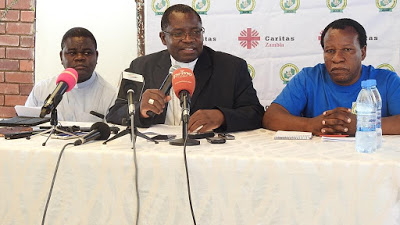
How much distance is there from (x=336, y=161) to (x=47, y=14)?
2.92 metres

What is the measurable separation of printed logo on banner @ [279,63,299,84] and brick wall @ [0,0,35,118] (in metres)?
1.98

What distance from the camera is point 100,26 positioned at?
373cm

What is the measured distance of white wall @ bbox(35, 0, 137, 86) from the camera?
371 cm

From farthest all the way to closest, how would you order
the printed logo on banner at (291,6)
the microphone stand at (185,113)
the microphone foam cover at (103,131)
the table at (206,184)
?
1. the printed logo on banner at (291,6)
2. the microphone foam cover at (103,131)
3. the microphone stand at (185,113)
4. the table at (206,184)

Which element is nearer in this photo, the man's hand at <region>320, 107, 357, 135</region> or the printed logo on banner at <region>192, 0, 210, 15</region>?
the man's hand at <region>320, 107, 357, 135</region>

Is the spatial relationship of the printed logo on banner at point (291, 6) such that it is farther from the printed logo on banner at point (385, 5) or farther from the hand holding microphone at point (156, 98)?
the hand holding microphone at point (156, 98)

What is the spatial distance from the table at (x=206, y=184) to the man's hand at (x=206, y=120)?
0.35 metres

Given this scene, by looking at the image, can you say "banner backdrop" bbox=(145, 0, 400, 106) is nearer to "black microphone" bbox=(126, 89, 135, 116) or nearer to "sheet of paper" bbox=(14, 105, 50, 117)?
"sheet of paper" bbox=(14, 105, 50, 117)

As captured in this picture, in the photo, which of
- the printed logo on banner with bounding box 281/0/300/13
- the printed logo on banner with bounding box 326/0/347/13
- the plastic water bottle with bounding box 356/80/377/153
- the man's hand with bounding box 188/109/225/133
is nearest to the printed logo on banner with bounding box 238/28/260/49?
the printed logo on banner with bounding box 281/0/300/13

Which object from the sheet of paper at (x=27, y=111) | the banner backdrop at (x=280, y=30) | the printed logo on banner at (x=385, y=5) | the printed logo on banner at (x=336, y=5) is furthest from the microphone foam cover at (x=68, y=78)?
the printed logo on banner at (x=385, y=5)

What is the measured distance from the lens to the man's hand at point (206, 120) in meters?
2.17

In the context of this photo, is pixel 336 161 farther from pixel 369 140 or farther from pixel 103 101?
pixel 103 101

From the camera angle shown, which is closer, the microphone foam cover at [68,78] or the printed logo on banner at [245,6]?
the microphone foam cover at [68,78]

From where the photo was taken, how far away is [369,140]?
5.66 feet
